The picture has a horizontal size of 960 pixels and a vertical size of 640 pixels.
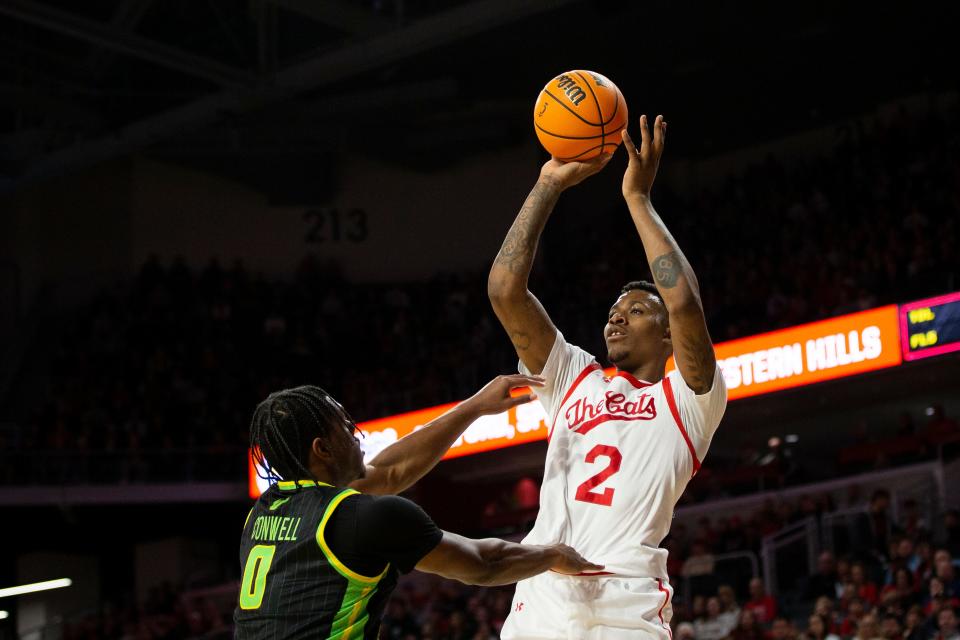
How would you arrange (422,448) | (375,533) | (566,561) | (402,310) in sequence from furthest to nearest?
(402,310) < (422,448) < (566,561) < (375,533)

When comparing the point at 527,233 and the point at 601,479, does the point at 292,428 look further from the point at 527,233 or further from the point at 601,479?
the point at 527,233

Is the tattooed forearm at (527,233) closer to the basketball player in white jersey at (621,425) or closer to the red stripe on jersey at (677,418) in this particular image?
the basketball player in white jersey at (621,425)

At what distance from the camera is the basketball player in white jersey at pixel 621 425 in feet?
14.9

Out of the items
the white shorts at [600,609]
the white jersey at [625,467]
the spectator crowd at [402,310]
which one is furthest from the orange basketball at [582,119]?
the spectator crowd at [402,310]

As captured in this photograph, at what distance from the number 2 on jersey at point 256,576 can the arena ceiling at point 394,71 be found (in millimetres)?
16173

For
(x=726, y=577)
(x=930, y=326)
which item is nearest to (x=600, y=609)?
(x=726, y=577)

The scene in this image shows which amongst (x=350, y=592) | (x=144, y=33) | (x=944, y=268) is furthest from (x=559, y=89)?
(x=144, y=33)

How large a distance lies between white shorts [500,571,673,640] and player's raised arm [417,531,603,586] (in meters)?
0.51

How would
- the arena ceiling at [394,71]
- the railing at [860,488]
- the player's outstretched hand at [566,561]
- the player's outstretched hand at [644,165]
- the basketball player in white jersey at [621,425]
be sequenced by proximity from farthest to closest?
the arena ceiling at [394,71], the railing at [860,488], the player's outstretched hand at [644,165], the basketball player in white jersey at [621,425], the player's outstretched hand at [566,561]

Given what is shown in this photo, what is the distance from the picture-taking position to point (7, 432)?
23.3 meters

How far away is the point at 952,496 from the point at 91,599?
16.6m

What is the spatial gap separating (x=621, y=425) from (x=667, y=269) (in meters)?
0.59

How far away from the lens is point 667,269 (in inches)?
181

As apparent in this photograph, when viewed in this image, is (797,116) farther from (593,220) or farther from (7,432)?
(7,432)
